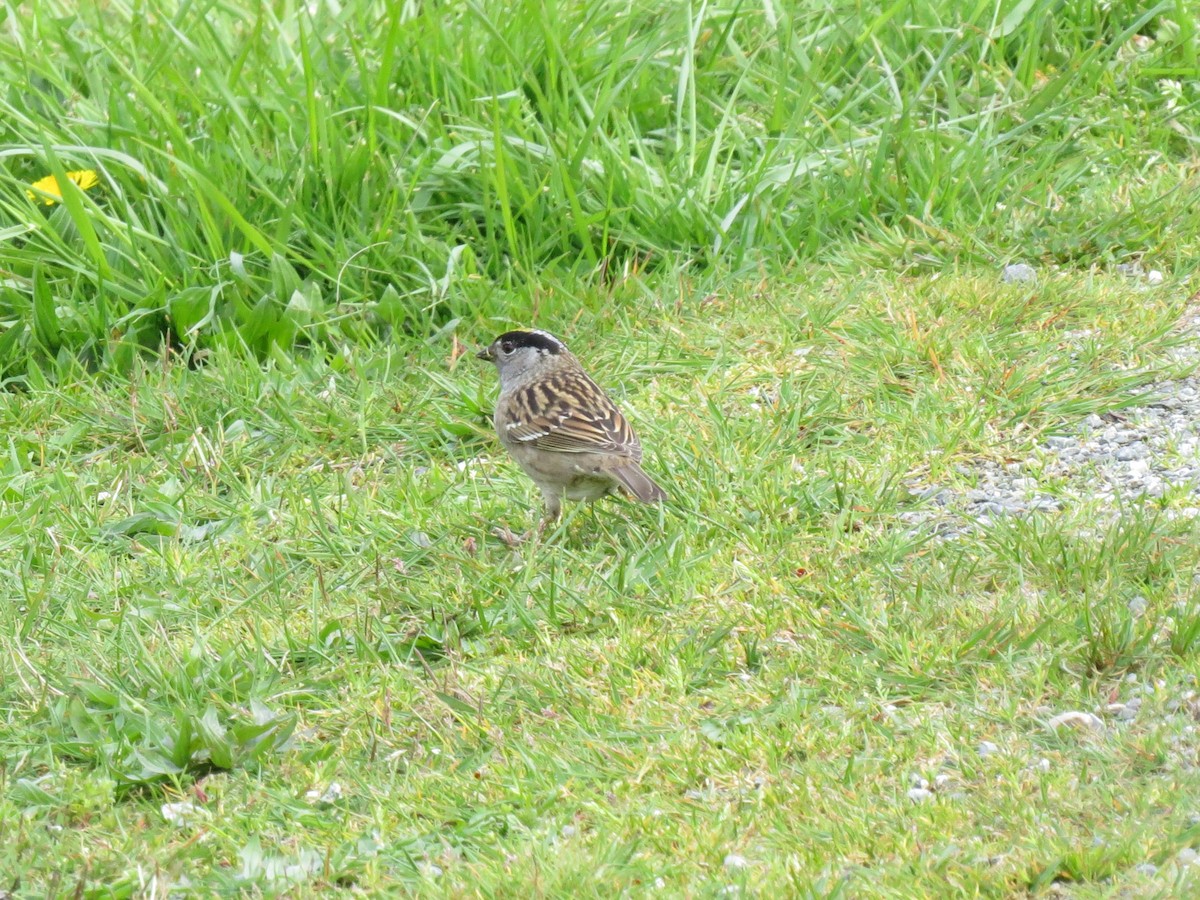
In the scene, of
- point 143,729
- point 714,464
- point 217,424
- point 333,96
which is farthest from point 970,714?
point 333,96

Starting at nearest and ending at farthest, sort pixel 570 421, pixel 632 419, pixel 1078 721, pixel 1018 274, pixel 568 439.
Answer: pixel 1078 721 → pixel 568 439 → pixel 570 421 → pixel 632 419 → pixel 1018 274

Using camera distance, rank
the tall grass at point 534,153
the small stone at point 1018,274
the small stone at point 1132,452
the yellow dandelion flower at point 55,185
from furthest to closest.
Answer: the yellow dandelion flower at point 55,185 < the tall grass at point 534,153 < the small stone at point 1018,274 < the small stone at point 1132,452

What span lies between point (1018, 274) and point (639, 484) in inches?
104

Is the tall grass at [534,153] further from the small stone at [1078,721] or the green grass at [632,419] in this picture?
the small stone at [1078,721]

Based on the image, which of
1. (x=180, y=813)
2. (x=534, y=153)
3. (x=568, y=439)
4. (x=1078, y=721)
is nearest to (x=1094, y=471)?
(x=1078, y=721)

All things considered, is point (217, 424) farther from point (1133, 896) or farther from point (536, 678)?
point (1133, 896)

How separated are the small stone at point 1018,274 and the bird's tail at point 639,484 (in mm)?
2439

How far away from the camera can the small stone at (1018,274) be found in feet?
24.2

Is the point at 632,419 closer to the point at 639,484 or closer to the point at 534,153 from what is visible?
the point at 639,484

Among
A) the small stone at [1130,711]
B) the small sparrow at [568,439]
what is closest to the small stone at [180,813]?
the small sparrow at [568,439]

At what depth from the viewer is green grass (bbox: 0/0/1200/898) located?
13.9 feet

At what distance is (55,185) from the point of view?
8234 millimetres

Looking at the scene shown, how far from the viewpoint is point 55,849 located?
4297mm

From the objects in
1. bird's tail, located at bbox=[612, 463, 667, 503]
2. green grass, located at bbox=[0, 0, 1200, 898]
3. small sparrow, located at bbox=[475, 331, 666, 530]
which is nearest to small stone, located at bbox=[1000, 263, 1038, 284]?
green grass, located at bbox=[0, 0, 1200, 898]
